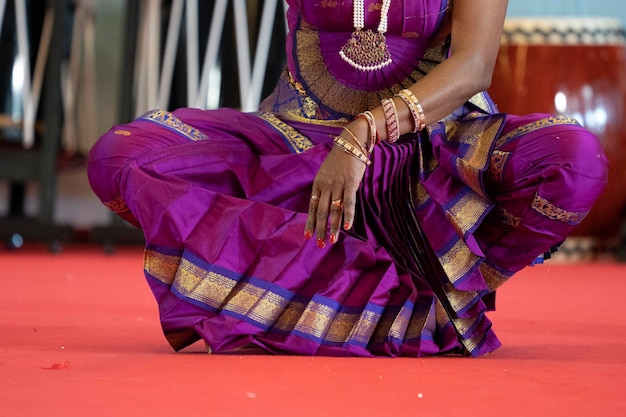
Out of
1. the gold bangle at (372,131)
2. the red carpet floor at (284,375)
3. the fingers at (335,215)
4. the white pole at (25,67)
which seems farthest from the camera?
the white pole at (25,67)

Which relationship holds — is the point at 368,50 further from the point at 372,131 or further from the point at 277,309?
the point at 277,309

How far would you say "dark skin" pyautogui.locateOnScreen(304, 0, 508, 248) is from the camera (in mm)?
1503

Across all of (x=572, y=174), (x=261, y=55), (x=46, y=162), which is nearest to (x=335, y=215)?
(x=572, y=174)

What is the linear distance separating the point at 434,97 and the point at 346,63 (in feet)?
0.82

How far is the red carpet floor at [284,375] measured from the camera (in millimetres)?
1082

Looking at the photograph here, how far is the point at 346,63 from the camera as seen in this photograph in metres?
1.85

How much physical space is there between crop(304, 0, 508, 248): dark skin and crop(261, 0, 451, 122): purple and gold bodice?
78mm

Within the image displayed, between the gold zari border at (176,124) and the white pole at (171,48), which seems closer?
the gold zari border at (176,124)

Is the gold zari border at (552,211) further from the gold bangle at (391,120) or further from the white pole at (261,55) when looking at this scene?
the white pole at (261,55)

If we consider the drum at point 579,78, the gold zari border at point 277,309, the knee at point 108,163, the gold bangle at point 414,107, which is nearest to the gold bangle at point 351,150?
the gold bangle at point 414,107

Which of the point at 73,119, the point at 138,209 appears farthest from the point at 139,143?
the point at 73,119

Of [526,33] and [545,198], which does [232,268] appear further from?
[526,33]

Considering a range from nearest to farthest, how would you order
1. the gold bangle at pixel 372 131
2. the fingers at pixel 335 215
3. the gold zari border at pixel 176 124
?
the fingers at pixel 335 215 < the gold bangle at pixel 372 131 < the gold zari border at pixel 176 124

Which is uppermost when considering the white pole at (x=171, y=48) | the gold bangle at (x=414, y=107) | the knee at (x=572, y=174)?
the gold bangle at (x=414, y=107)
